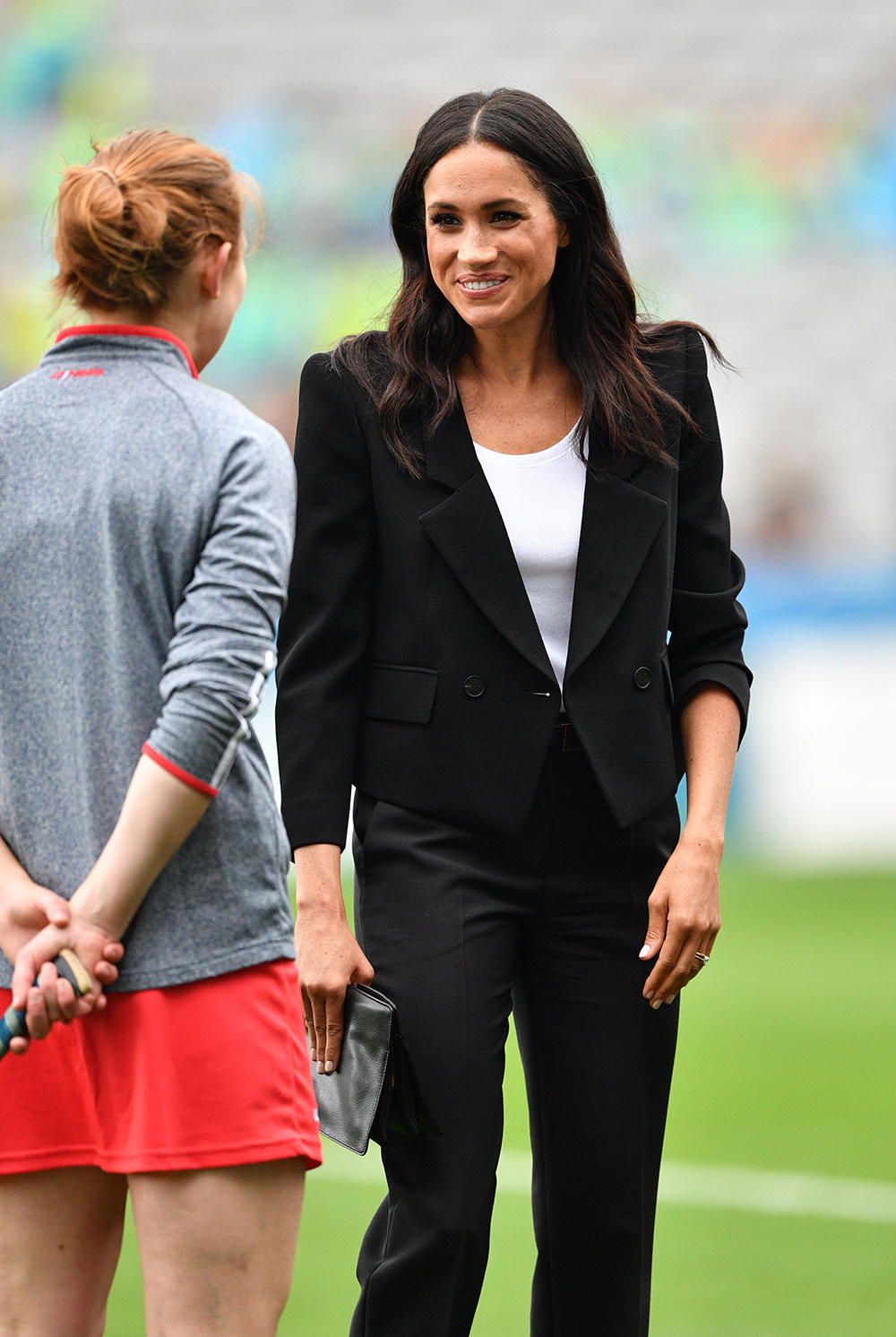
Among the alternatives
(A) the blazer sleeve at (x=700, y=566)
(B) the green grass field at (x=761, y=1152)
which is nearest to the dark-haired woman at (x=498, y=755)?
(A) the blazer sleeve at (x=700, y=566)

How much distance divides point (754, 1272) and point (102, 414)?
2.91 meters

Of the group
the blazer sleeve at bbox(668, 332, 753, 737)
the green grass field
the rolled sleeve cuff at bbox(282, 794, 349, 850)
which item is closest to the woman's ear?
the rolled sleeve cuff at bbox(282, 794, 349, 850)

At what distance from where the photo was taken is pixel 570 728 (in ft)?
8.29

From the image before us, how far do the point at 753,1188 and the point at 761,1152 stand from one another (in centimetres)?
38

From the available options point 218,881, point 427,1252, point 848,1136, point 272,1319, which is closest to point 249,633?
point 218,881

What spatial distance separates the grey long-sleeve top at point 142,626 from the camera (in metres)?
1.96

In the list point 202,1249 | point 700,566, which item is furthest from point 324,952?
point 700,566

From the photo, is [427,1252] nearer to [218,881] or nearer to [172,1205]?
[172,1205]

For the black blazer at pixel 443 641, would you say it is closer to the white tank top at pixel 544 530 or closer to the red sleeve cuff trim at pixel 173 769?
the white tank top at pixel 544 530

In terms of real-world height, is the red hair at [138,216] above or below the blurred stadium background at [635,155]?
below

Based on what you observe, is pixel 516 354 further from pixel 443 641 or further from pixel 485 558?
pixel 443 641

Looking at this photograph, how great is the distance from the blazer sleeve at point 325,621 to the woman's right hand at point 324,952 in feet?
0.13

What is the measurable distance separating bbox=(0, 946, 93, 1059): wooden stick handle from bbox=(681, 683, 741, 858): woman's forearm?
0.91 meters

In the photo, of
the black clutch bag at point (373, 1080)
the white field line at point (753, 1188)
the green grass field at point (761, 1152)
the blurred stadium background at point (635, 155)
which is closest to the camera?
the black clutch bag at point (373, 1080)
